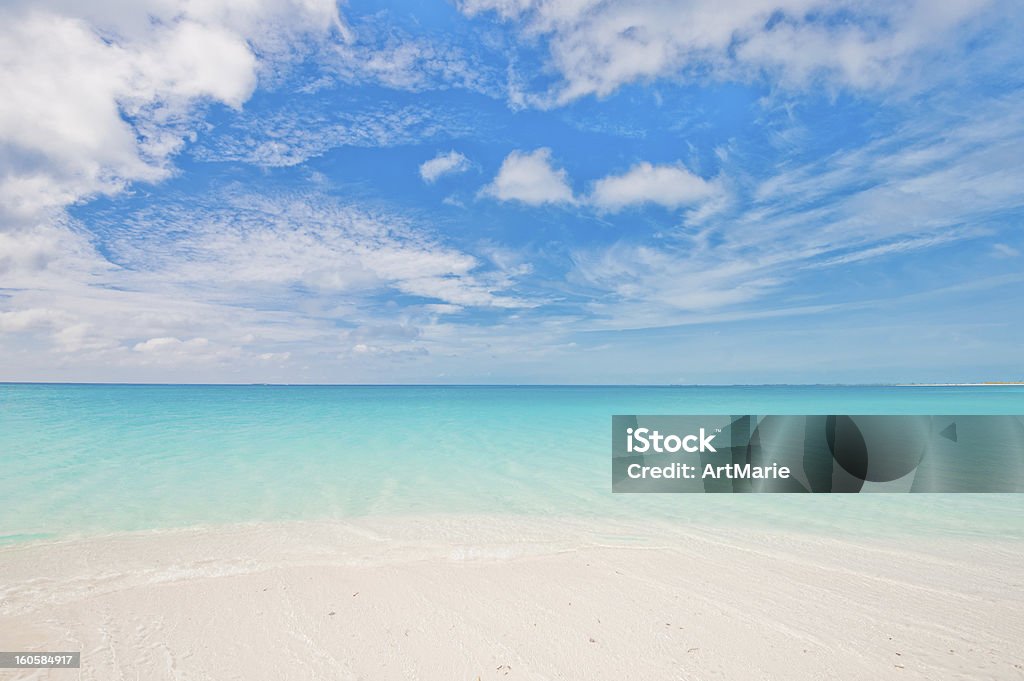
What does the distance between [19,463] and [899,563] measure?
2018 cm

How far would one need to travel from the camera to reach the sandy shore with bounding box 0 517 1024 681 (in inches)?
154

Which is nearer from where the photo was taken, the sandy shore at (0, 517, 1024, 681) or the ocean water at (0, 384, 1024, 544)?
the sandy shore at (0, 517, 1024, 681)

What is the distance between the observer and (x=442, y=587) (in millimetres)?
5426

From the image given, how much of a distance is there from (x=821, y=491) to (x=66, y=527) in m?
14.8

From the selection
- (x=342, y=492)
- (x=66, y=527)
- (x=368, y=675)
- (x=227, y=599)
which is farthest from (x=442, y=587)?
(x=66, y=527)

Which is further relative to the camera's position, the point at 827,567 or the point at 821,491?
the point at 821,491

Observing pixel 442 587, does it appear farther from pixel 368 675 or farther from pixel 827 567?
pixel 827 567

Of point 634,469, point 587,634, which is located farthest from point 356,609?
point 634,469

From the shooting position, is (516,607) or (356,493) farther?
(356,493)

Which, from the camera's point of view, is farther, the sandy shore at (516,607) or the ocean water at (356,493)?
the ocean water at (356,493)

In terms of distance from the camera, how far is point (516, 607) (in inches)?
193

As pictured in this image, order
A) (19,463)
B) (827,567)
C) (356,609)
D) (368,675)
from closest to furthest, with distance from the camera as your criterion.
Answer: (368,675), (356,609), (827,567), (19,463)

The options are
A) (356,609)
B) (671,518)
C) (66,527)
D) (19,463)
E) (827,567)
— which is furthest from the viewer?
(19,463)

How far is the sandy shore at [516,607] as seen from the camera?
3906mm
